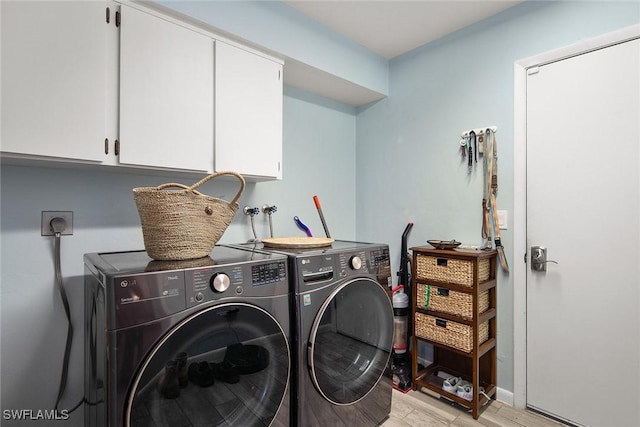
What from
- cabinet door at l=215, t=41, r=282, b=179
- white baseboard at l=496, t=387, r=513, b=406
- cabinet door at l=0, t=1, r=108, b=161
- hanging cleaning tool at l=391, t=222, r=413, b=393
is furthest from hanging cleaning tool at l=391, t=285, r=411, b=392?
cabinet door at l=0, t=1, r=108, b=161

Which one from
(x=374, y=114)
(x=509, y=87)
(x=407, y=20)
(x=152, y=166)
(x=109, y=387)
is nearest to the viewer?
(x=109, y=387)

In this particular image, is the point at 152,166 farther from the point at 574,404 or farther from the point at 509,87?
the point at 574,404

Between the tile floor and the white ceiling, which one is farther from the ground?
the white ceiling

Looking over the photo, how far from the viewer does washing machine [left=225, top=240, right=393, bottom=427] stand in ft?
4.58

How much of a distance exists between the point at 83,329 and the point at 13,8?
1383 mm

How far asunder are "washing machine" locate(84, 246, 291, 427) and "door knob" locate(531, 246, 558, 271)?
1.52 m

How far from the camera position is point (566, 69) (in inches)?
70.2

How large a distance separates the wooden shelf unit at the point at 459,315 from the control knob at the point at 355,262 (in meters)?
0.67

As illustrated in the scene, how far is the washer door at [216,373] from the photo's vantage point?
40.1 inches

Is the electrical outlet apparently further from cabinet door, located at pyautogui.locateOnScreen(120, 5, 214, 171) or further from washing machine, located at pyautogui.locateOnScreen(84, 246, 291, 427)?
cabinet door, located at pyautogui.locateOnScreen(120, 5, 214, 171)

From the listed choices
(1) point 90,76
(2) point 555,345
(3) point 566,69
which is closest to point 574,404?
(2) point 555,345

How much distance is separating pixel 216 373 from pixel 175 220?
58 centimetres

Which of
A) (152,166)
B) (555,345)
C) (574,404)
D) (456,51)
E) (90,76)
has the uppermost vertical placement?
(456,51)

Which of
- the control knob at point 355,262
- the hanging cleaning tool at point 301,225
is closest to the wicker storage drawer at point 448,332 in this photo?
the control knob at point 355,262
